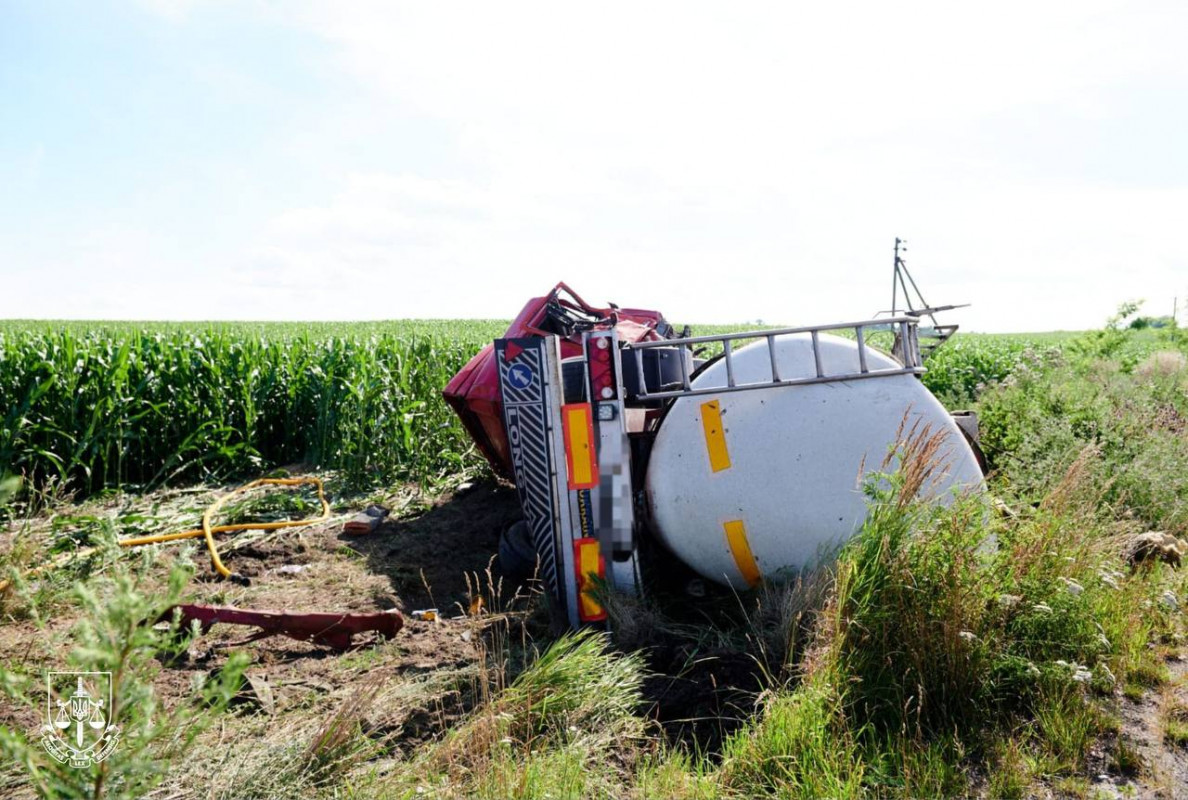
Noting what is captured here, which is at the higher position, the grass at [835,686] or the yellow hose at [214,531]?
the yellow hose at [214,531]

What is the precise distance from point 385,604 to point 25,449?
5240 millimetres

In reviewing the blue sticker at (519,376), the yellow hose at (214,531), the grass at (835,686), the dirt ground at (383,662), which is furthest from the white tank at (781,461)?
the yellow hose at (214,531)

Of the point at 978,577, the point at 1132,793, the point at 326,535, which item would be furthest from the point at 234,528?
the point at 1132,793

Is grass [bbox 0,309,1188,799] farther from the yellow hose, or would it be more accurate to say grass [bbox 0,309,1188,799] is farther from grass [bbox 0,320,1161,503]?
grass [bbox 0,320,1161,503]

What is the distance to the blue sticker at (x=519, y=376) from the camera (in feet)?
17.0

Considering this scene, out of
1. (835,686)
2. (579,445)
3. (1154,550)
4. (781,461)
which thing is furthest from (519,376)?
(1154,550)

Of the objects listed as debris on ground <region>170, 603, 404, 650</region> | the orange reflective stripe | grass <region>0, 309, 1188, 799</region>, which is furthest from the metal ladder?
debris on ground <region>170, 603, 404, 650</region>

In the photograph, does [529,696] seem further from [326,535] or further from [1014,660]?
[326,535]

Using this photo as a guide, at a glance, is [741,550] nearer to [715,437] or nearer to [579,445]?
[715,437]

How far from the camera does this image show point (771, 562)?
5.09m

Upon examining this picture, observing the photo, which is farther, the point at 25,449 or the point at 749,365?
the point at 25,449

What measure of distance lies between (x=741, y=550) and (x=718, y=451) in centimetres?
61

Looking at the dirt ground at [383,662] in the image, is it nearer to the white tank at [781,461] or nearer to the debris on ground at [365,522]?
the debris on ground at [365,522]

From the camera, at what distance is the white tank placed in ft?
16.2
